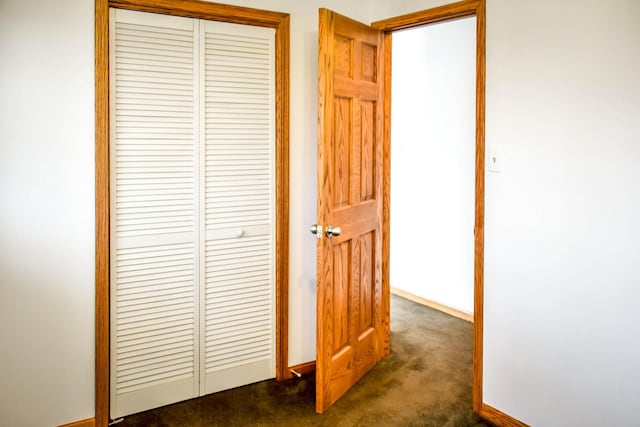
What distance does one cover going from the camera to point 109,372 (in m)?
2.40

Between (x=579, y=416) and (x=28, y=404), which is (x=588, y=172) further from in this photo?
(x=28, y=404)

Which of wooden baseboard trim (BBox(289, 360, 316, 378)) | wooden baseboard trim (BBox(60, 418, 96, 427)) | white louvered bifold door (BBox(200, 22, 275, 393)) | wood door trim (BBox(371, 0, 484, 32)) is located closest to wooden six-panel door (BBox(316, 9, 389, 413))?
wood door trim (BBox(371, 0, 484, 32))

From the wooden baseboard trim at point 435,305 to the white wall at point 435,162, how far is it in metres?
0.03

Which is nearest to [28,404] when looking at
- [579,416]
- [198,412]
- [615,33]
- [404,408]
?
[198,412]

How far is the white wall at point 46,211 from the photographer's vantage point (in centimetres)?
209

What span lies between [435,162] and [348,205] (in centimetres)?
170

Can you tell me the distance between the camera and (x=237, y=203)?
2.69m

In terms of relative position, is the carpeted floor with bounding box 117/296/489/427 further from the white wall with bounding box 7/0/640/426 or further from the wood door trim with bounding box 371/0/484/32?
the wood door trim with bounding box 371/0/484/32

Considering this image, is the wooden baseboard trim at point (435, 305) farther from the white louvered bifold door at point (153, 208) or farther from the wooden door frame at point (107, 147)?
the white louvered bifold door at point (153, 208)

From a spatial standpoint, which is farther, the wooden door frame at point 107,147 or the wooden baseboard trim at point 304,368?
the wooden baseboard trim at point 304,368

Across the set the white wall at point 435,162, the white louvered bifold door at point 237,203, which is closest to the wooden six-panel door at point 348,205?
the white louvered bifold door at point 237,203

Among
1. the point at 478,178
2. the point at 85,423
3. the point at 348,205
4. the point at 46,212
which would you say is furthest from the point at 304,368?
the point at 46,212

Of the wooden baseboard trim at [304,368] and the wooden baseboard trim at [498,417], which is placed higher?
the wooden baseboard trim at [304,368]

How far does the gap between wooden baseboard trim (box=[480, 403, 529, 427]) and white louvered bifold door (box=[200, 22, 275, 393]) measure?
1.15 meters
